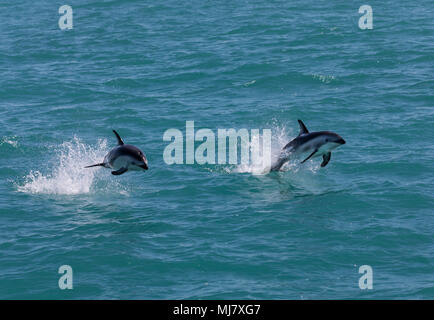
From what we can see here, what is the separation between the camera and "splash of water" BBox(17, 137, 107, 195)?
33.1 metres

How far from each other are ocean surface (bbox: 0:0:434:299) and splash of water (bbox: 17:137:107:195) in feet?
0.28

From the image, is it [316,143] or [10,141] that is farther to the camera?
[10,141]

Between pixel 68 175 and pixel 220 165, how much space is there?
253 inches

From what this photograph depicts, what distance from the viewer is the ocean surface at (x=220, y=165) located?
25297 millimetres

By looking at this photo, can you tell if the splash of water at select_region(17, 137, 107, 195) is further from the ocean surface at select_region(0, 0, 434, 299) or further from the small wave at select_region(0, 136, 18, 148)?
the small wave at select_region(0, 136, 18, 148)

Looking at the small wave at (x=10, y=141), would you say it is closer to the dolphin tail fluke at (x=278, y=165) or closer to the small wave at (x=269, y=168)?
the small wave at (x=269, y=168)

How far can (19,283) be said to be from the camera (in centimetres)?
2480

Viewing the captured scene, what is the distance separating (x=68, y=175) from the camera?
34.2 metres

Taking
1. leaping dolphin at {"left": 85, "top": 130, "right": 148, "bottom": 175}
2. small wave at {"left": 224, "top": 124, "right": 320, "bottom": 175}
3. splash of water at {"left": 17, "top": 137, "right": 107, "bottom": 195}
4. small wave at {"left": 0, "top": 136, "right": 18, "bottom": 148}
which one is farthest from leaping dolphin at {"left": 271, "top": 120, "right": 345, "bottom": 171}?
small wave at {"left": 0, "top": 136, "right": 18, "bottom": 148}

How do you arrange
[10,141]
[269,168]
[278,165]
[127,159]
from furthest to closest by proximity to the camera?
[10,141] < [269,168] < [278,165] < [127,159]

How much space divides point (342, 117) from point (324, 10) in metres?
27.0

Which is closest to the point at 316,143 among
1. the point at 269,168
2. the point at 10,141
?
the point at 269,168

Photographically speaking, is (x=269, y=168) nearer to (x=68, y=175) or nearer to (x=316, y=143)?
(x=316, y=143)

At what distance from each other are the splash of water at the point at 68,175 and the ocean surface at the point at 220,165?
0.08 m
